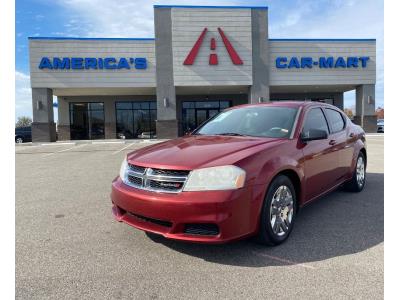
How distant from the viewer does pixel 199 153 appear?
3170mm

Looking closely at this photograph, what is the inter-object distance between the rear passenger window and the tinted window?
0.25 metres

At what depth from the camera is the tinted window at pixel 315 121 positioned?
13.3 ft

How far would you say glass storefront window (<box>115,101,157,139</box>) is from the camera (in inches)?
1081

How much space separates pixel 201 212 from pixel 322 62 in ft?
79.5

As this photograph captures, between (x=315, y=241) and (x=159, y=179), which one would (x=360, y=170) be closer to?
(x=315, y=241)

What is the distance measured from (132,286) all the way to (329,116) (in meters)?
3.88

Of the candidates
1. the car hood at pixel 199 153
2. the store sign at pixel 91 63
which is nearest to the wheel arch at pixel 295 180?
the car hood at pixel 199 153

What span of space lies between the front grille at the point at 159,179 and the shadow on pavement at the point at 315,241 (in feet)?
2.45

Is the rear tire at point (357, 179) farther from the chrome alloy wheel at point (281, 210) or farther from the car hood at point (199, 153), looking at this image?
the car hood at point (199, 153)

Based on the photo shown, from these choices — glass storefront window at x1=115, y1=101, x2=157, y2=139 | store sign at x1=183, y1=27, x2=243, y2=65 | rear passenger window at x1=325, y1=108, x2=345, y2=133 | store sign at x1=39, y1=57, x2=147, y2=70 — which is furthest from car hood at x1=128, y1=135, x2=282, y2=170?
glass storefront window at x1=115, y1=101, x2=157, y2=139

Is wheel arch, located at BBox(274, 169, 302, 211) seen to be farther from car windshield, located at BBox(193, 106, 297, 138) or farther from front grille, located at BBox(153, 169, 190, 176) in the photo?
front grille, located at BBox(153, 169, 190, 176)

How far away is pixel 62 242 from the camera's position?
3525 mm
